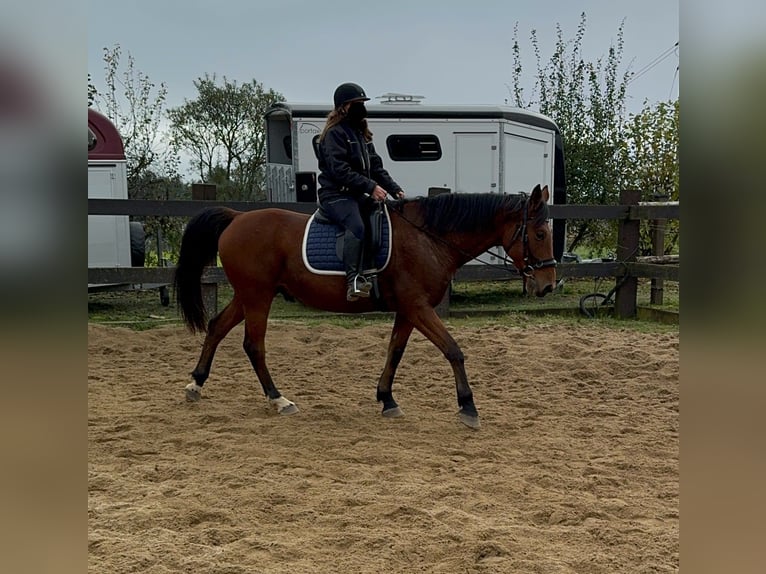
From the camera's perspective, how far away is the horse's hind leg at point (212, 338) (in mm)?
5129

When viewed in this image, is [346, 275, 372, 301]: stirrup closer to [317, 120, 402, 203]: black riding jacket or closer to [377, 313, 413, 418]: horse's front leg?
[377, 313, 413, 418]: horse's front leg

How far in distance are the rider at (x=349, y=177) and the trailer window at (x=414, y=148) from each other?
5.82 meters

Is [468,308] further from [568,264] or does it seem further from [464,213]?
[464,213]

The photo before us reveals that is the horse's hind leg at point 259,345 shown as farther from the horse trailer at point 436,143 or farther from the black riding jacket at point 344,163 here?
the horse trailer at point 436,143

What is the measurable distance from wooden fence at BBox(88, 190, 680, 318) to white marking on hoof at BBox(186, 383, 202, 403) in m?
2.94

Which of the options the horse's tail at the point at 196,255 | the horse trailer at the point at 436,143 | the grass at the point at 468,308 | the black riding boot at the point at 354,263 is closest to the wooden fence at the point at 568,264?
the grass at the point at 468,308

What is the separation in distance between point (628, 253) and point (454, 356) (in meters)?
5.14

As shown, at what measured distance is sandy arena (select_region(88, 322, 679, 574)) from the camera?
8.61 ft

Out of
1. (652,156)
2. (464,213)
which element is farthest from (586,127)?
(464,213)

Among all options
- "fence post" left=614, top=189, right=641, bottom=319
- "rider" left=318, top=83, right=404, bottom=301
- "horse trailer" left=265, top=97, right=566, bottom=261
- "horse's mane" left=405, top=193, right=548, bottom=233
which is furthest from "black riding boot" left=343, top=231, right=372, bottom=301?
"horse trailer" left=265, top=97, right=566, bottom=261
